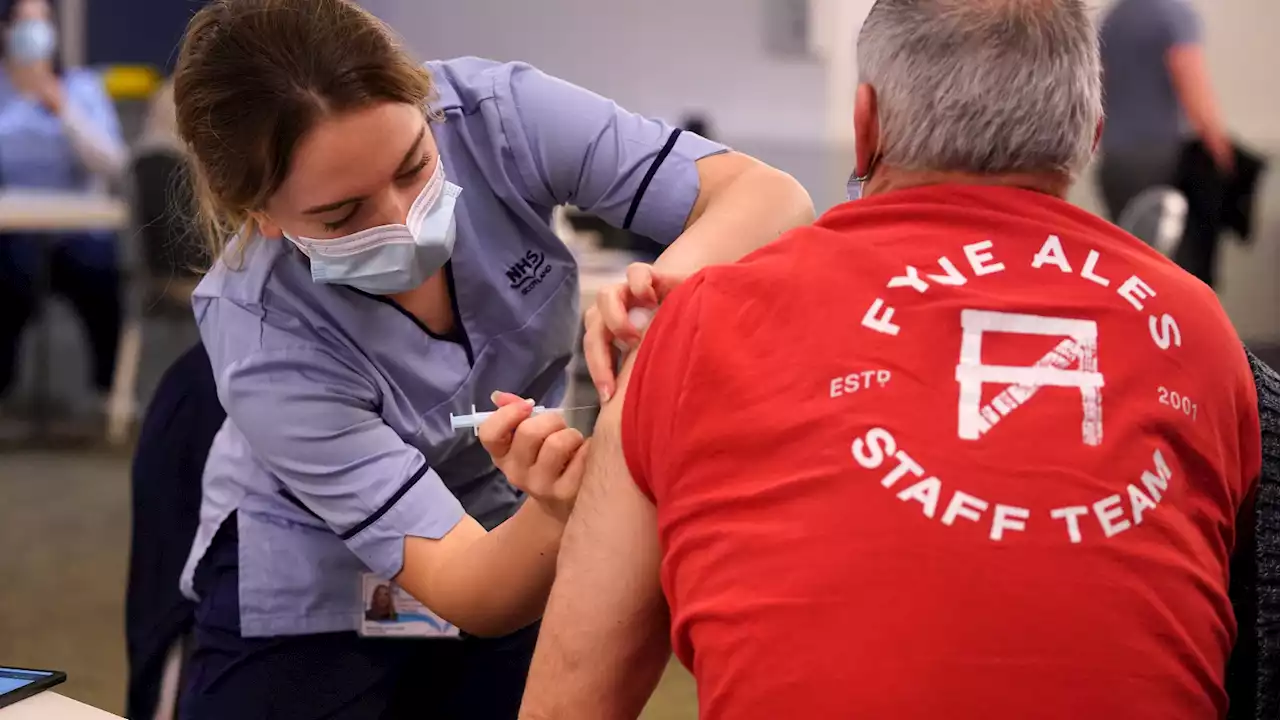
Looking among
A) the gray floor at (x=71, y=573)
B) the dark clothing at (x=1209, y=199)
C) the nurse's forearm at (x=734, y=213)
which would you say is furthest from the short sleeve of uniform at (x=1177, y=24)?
the nurse's forearm at (x=734, y=213)

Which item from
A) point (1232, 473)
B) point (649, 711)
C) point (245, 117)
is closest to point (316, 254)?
point (245, 117)

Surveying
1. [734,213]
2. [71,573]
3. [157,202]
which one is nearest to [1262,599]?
[734,213]

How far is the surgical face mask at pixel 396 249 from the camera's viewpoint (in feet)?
4.62

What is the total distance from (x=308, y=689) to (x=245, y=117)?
665mm

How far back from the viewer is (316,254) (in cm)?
142

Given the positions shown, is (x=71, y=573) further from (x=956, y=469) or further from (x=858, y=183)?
(x=956, y=469)

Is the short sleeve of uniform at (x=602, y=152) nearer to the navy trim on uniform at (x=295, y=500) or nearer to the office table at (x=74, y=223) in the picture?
the navy trim on uniform at (x=295, y=500)

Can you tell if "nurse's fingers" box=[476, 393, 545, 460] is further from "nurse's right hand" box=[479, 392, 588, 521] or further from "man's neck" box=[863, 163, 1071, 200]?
"man's neck" box=[863, 163, 1071, 200]

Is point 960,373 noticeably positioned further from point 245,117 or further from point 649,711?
point 649,711

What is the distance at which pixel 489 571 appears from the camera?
1315 millimetres

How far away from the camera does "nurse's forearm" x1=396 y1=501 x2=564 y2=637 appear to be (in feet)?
4.18

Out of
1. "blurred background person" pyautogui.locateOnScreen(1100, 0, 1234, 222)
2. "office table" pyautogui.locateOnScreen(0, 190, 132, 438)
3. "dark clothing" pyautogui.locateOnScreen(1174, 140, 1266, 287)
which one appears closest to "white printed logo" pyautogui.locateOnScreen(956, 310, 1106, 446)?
"blurred background person" pyautogui.locateOnScreen(1100, 0, 1234, 222)

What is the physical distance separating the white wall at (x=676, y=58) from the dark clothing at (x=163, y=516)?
4392 millimetres

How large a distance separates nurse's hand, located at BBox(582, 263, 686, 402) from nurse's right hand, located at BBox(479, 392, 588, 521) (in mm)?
54
